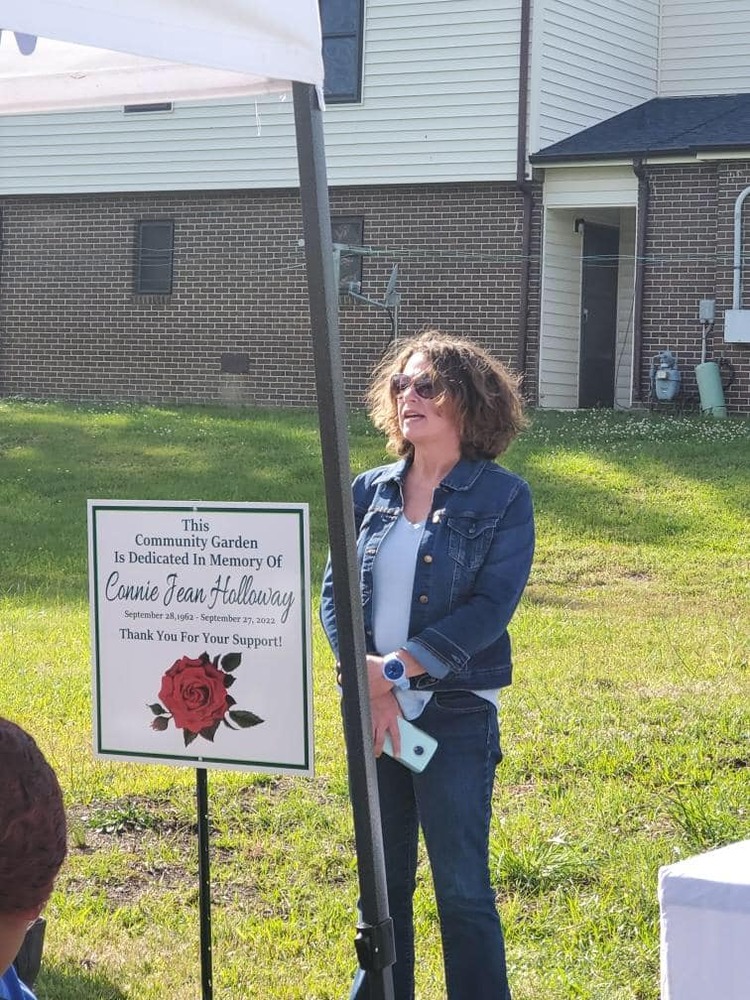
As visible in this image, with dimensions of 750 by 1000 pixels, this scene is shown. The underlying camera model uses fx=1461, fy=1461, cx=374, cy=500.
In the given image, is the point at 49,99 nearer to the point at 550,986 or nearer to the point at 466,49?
the point at 550,986

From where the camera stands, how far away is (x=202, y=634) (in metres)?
3.52

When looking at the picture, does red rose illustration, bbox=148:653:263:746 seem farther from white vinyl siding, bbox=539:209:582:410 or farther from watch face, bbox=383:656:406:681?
white vinyl siding, bbox=539:209:582:410

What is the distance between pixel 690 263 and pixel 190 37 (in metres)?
16.2

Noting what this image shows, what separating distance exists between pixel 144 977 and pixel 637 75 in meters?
17.9

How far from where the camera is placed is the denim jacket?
11.0ft

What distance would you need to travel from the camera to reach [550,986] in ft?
13.3

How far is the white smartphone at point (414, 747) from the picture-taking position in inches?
132

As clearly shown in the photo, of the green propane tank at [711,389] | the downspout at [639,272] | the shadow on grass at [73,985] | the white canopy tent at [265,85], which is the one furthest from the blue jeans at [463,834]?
the downspout at [639,272]

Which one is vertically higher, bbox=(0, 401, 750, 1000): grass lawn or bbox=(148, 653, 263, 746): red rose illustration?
bbox=(148, 653, 263, 746): red rose illustration

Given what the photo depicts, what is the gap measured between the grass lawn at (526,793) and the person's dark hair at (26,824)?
2.64 metres

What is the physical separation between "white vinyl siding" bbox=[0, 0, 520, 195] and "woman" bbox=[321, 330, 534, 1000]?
14.7 meters

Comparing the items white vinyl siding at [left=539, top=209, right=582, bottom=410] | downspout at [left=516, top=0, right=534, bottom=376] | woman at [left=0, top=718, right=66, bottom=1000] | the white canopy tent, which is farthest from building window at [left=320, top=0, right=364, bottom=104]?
woman at [left=0, top=718, right=66, bottom=1000]

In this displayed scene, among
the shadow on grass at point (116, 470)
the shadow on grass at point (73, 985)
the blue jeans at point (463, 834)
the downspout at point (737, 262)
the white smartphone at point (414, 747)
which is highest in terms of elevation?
the downspout at point (737, 262)

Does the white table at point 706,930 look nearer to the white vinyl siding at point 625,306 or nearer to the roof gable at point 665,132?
the roof gable at point 665,132
